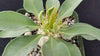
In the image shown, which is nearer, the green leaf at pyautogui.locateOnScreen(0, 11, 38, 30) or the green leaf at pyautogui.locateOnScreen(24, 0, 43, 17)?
the green leaf at pyautogui.locateOnScreen(0, 11, 38, 30)

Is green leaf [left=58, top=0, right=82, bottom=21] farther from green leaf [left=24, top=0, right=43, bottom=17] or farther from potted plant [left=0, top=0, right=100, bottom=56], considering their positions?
green leaf [left=24, top=0, right=43, bottom=17]

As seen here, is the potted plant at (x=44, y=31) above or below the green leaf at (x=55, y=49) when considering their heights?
above

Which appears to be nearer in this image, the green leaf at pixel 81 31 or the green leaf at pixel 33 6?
the green leaf at pixel 81 31

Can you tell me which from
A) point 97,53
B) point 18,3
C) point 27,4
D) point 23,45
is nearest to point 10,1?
point 18,3

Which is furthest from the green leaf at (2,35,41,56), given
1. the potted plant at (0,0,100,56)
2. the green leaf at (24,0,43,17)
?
the green leaf at (24,0,43,17)

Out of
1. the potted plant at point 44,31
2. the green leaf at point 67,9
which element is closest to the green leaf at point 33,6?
the potted plant at point 44,31

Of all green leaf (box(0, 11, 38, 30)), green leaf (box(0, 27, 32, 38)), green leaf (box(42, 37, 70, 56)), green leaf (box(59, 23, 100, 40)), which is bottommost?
green leaf (box(42, 37, 70, 56))

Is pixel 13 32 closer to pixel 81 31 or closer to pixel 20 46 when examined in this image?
pixel 20 46

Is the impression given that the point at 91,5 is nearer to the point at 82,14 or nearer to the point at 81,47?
the point at 82,14

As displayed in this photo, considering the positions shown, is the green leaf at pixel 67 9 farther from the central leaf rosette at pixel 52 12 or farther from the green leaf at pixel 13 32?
the green leaf at pixel 13 32

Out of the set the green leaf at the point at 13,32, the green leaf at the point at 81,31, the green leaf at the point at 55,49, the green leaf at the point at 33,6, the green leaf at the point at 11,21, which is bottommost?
the green leaf at the point at 55,49
